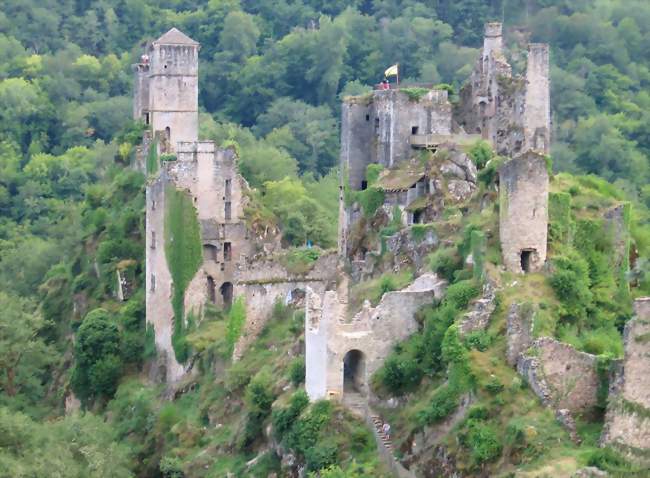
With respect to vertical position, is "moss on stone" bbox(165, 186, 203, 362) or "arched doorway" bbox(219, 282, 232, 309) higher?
"moss on stone" bbox(165, 186, 203, 362)

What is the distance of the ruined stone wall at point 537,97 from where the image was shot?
71562 mm

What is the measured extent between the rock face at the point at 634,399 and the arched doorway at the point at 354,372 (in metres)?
10.1

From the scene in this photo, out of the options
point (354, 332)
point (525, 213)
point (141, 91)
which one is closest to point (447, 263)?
point (525, 213)

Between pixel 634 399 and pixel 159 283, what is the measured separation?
27.2 metres

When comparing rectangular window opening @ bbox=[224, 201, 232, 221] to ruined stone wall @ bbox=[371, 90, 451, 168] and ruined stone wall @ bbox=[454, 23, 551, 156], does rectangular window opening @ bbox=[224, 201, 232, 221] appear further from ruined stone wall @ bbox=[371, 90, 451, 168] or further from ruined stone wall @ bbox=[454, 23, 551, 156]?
ruined stone wall @ bbox=[454, 23, 551, 156]

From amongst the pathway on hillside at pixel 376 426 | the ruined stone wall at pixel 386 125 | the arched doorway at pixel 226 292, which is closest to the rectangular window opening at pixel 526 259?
the pathway on hillside at pixel 376 426

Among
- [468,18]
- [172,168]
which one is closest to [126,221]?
[172,168]

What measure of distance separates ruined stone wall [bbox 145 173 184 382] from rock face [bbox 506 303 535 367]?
19981mm

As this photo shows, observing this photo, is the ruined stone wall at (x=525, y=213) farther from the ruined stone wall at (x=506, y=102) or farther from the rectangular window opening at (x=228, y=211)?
the rectangular window opening at (x=228, y=211)

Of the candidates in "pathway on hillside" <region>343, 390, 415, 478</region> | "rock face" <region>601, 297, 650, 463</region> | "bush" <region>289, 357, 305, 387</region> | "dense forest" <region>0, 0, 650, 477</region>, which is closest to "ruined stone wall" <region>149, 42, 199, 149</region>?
"dense forest" <region>0, 0, 650, 477</region>

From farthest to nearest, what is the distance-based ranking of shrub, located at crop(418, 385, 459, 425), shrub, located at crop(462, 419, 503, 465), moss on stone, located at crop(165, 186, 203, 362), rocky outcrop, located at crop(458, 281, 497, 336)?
1. moss on stone, located at crop(165, 186, 203, 362)
2. rocky outcrop, located at crop(458, 281, 497, 336)
3. shrub, located at crop(418, 385, 459, 425)
4. shrub, located at crop(462, 419, 503, 465)

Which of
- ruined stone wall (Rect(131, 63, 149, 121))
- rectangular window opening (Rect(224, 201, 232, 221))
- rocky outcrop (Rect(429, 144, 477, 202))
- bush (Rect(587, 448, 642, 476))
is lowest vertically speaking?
bush (Rect(587, 448, 642, 476))

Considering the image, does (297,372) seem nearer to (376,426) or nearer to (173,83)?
(376,426)

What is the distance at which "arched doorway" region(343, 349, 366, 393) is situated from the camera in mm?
59469
